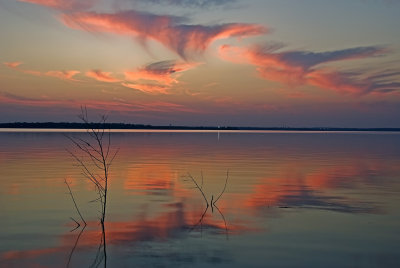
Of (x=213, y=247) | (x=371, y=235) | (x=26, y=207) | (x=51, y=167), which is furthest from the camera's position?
(x=51, y=167)

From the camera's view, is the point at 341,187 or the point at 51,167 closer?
the point at 341,187

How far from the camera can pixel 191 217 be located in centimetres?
1698

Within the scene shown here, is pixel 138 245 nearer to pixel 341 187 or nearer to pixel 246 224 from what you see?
pixel 246 224

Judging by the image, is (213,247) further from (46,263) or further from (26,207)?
(26,207)

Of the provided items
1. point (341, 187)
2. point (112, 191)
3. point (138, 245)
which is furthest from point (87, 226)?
point (341, 187)

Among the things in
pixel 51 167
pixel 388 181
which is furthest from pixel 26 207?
pixel 388 181

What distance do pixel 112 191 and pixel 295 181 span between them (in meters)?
11.1

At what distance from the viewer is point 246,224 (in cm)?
1591

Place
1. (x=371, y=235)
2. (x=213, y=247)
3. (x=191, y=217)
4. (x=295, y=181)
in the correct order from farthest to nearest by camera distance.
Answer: (x=295, y=181) → (x=191, y=217) → (x=371, y=235) → (x=213, y=247)

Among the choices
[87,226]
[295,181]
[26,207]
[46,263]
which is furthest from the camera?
[295,181]

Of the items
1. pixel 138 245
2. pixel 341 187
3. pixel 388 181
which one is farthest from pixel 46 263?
pixel 388 181

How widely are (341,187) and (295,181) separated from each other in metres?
3.31

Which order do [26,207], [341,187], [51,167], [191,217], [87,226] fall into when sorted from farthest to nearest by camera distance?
[51,167] < [341,187] < [26,207] < [191,217] < [87,226]

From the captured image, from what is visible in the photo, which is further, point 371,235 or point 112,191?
point 112,191
